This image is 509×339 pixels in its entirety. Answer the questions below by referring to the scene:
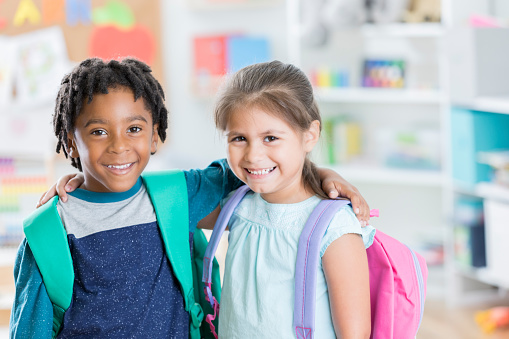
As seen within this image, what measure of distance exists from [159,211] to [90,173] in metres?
0.15

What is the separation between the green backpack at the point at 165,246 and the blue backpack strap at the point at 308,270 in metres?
0.25

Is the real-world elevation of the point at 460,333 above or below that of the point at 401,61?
below

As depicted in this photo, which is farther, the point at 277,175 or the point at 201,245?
the point at 201,245

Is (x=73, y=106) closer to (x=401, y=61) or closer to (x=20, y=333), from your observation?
(x=20, y=333)

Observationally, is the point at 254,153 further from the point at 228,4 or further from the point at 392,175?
the point at 228,4

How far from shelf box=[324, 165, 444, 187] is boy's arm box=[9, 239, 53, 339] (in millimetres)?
2404

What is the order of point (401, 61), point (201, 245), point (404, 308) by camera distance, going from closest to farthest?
point (404, 308) → point (201, 245) → point (401, 61)

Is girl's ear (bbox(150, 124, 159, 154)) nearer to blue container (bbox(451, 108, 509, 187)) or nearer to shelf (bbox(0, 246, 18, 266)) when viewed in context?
shelf (bbox(0, 246, 18, 266))

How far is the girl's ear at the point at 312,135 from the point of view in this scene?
1.25 m

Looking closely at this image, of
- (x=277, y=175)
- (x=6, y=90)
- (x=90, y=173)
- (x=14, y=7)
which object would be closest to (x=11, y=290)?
(x=6, y=90)

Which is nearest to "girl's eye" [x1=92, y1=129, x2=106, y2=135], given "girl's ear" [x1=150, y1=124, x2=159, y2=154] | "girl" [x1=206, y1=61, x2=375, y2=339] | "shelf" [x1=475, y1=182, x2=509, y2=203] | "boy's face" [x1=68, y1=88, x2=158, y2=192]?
"boy's face" [x1=68, y1=88, x2=158, y2=192]

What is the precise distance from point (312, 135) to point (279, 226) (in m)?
0.18

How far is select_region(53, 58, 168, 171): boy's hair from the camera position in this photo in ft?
4.12

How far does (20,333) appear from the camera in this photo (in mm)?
1203
